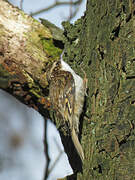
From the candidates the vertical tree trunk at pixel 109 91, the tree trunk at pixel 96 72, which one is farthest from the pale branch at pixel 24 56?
the vertical tree trunk at pixel 109 91

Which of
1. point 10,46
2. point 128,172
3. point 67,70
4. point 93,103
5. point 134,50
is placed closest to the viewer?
point 128,172

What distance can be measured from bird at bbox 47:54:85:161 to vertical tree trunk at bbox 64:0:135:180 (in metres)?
0.06

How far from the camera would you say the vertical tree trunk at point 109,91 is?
131 cm

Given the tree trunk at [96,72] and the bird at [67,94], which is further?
the bird at [67,94]

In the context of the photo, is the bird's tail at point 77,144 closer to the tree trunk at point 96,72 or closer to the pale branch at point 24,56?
the tree trunk at point 96,72

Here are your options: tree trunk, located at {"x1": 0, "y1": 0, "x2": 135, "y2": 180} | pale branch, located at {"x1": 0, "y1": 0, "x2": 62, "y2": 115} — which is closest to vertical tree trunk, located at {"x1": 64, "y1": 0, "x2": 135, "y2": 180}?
tree trunk, located at {"x1": 0, "y1": 0, "x2": 135, "y2": 180}

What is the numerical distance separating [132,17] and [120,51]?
5.7 inches

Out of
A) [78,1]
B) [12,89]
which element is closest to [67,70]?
[12,89]

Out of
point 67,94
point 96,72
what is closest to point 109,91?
point 96,72

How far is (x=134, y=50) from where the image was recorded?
4.54 ft

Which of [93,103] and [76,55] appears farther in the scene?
[76,55]

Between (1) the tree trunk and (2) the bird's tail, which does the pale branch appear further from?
(2) the bird's tail

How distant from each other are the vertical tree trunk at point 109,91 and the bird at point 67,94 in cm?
6

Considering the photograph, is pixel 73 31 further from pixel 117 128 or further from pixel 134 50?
pixel 117 128
